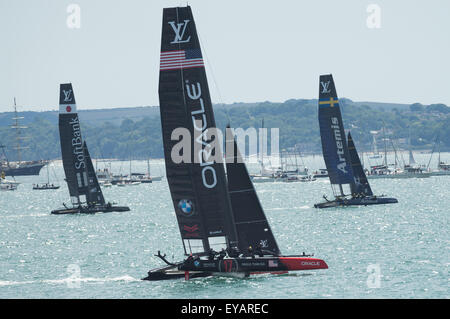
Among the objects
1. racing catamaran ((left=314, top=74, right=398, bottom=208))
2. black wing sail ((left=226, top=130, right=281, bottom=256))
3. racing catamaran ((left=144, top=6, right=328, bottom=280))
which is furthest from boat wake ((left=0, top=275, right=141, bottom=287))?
racing catamaran ((left=314, top=74, right=398, bottom=208))

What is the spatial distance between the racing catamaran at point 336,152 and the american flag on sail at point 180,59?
102 feet

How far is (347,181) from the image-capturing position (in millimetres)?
55531

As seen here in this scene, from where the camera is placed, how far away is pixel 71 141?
56.7 m

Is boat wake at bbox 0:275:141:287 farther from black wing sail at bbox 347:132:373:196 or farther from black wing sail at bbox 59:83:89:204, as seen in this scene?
black wing sail at bbox 347:132:373:196

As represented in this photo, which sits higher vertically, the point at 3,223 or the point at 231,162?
the point at 231,162

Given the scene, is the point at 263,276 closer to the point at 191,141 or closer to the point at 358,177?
the point at 191,141

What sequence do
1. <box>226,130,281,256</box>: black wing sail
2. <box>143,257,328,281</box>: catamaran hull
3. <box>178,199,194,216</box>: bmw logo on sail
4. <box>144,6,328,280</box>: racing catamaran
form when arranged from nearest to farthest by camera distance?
<box>143,257,328,281</box>: catamaran hull < <box>144,6,328,280</box>: racing catamaran < <box>226,130,281,256</box>: black wing sail < <box>178,199,194,216</box>: bmw logo on sail

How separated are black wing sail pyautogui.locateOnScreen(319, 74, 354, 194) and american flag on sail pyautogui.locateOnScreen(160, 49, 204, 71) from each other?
102 feet

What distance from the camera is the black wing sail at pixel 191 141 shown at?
24.7 metres

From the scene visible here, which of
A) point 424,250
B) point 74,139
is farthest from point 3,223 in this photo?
point 424,250

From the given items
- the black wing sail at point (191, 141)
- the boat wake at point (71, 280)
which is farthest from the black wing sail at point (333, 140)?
the black wing sail at point (191, 141)

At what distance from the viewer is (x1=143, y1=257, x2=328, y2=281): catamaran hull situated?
24.1 metres
